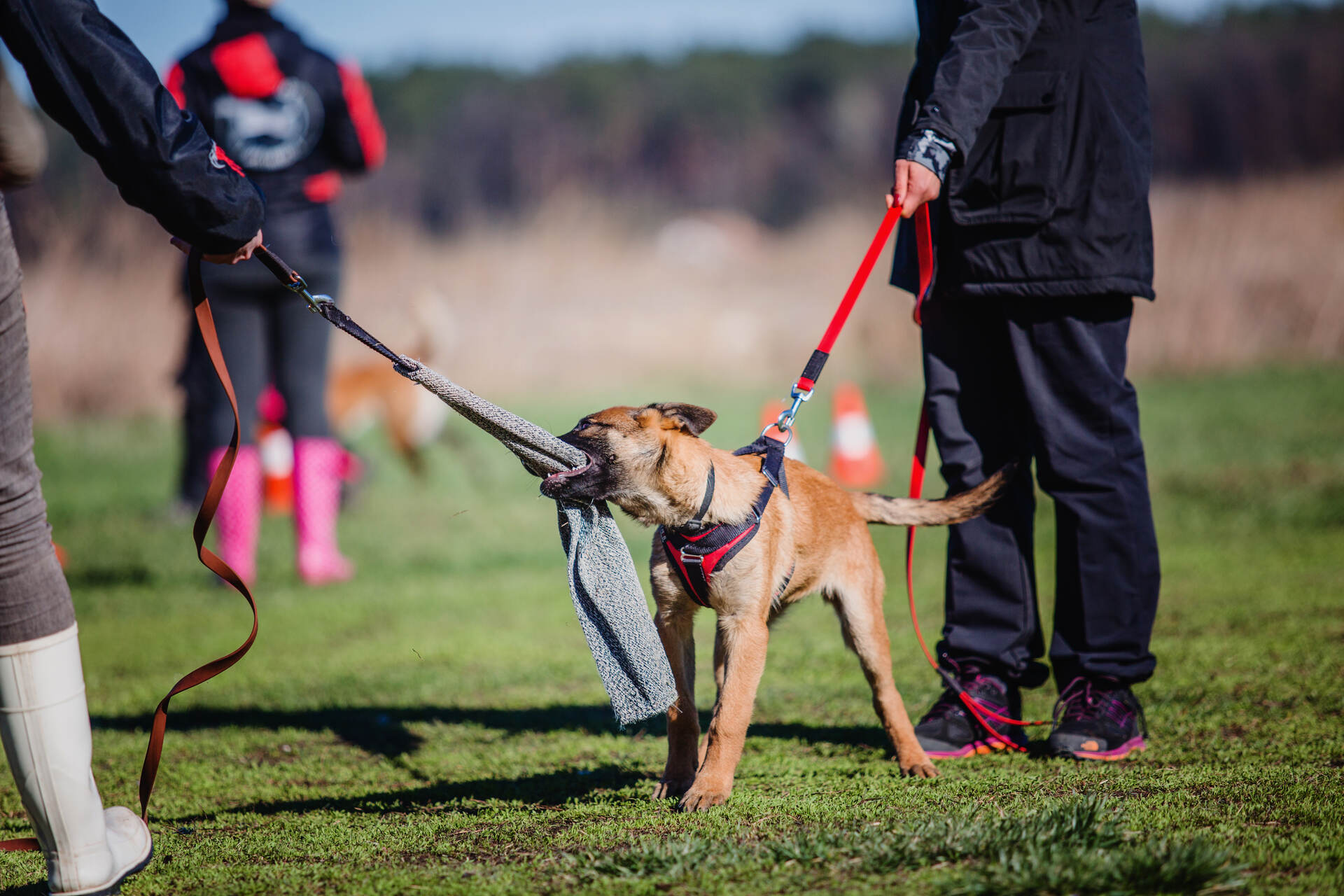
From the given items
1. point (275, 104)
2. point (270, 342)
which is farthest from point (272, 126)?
point (270, 342)

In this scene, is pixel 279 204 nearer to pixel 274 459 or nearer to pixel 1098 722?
pixel 274 459

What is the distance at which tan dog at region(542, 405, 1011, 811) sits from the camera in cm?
269

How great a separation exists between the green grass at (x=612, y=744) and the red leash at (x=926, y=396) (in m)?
0.16

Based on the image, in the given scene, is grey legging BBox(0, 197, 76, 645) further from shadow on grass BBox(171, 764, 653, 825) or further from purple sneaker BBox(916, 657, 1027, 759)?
purple sneaker BBox(916, 657, 1027, 759)

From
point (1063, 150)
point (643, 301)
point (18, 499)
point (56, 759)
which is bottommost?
point (56, 759)

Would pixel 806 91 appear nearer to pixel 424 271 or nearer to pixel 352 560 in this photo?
pixel 424 271

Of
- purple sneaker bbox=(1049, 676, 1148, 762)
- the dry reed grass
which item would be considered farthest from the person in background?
purple sneaker bbox=(1049, 676, 1148, 762)

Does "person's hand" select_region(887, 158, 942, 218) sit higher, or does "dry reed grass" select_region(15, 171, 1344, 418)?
"person's hand" select_region(887, 158, 942, 218)

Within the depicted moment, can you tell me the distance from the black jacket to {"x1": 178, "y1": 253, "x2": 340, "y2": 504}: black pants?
11.8 feet

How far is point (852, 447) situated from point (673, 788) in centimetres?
496

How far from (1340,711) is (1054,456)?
3.85 feet

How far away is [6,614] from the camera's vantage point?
1979 millimetres

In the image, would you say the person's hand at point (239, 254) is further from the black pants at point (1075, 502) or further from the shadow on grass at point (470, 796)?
the black pants at point (1075, 502)

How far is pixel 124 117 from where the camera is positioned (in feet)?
6.71
